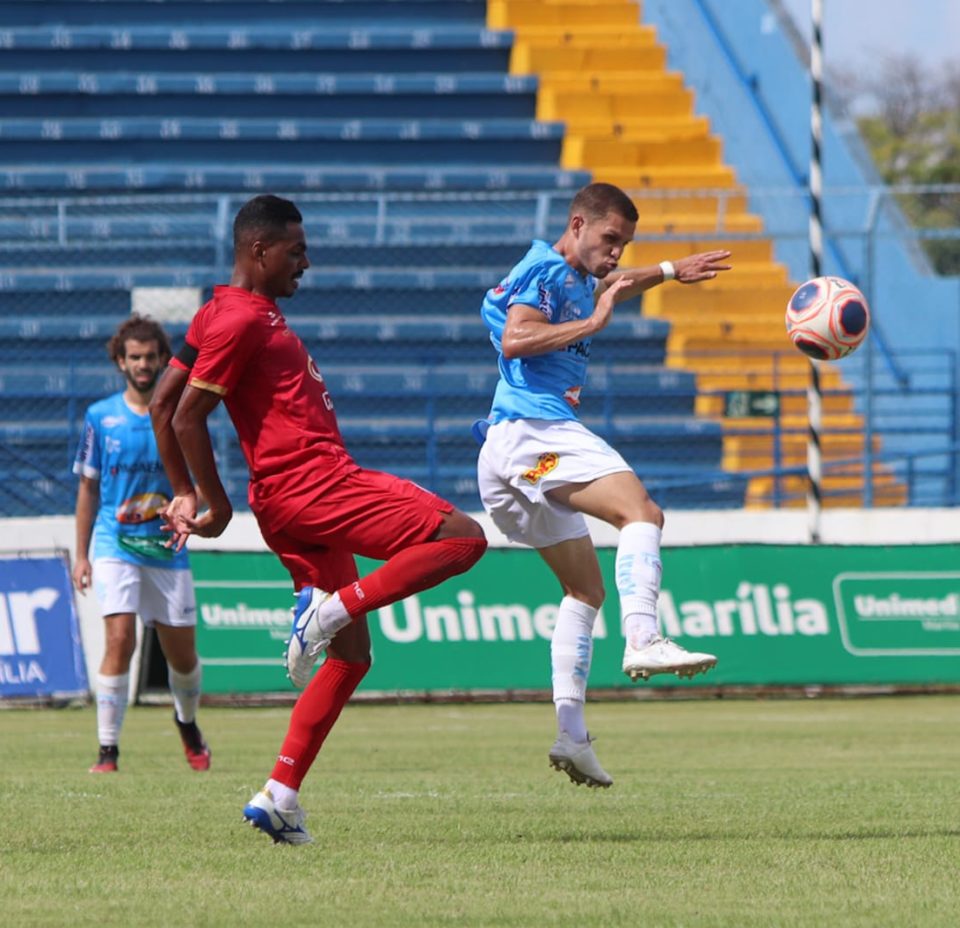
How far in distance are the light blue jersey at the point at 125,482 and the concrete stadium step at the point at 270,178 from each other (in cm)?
1308

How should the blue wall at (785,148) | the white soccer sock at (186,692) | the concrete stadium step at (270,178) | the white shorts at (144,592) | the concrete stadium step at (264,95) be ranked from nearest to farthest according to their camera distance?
the white soccer sock at (186,692)
the white shorts at (144,592)
the blue wall at (785,148)
the concrete stadium step at (270,178)
the concrete stadium step at (264,95)

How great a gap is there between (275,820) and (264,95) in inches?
766

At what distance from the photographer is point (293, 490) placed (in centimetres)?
612

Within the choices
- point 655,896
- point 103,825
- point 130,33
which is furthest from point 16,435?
point 655,896

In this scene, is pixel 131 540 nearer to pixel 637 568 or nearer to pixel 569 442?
pixel 569 442

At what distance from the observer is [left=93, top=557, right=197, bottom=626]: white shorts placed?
9.83m

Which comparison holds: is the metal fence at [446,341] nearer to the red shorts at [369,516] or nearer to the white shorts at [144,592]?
the white shorts at [144,592]

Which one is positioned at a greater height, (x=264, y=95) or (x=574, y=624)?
(x=264, y=95)

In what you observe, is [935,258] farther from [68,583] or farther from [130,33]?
[68,583]

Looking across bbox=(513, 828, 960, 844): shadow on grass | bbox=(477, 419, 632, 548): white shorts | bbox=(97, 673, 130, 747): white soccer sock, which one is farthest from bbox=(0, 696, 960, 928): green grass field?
bbox=(477, 419, 632, 548): white shorts

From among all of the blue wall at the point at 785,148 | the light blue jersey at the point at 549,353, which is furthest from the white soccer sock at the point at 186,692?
the blue wall at the point at 785,148

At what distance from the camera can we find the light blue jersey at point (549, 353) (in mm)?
7008

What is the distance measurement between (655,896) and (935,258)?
19.8 meters

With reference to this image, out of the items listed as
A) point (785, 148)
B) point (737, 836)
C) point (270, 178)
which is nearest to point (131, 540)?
point (737, 836)
